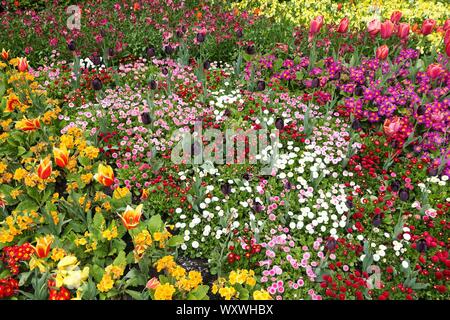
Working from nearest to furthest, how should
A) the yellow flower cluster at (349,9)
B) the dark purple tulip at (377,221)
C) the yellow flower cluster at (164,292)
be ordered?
the yellow flower cluster at (164,292), the dark purple tulip at (377,221), the yellow flower cluster at (349,9)

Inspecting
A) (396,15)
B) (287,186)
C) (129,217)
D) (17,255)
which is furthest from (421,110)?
(17,255)

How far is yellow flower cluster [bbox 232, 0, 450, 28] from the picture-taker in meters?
7.91

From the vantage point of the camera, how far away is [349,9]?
841 centimetres

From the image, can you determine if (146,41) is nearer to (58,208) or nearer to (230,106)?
(230,106)

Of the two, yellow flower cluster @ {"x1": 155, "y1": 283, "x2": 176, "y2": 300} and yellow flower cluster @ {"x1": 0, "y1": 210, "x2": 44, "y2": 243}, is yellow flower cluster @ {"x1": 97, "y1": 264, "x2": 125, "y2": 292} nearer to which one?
yellow flower cluster @ {"x1": 155, "y1": 283, "x2": 176, "y2": 300}

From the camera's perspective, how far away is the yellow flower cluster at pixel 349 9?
312 inches

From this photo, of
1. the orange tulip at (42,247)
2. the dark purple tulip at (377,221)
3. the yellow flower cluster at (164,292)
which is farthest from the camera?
the dark purple tulip at (377,221)

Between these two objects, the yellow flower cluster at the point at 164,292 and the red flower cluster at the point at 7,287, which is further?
the red flower cluster at the point at 7,287

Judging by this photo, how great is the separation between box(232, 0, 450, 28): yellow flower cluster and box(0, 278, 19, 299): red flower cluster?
6161mm

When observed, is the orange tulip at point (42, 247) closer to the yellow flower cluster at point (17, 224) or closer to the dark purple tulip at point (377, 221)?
the yellow flower cluster at point (17, 224)

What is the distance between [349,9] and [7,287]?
766 centimetres

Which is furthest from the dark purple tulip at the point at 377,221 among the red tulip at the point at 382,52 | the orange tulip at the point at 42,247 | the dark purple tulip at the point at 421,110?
the orange tulip at the point at 42,247

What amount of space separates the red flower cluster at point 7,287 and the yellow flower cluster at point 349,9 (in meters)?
6.16

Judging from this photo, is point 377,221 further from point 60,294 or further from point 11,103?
point 11,103
